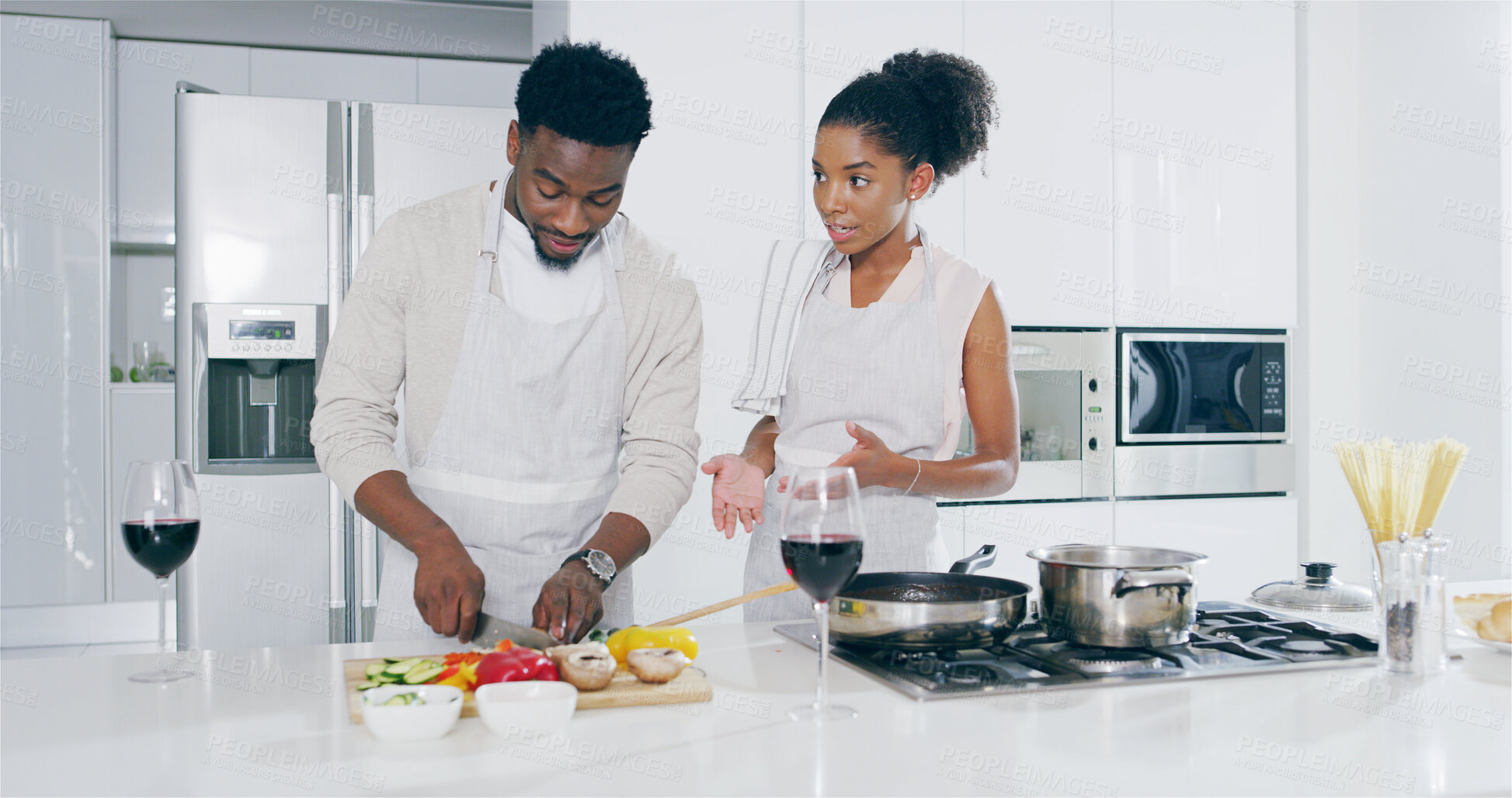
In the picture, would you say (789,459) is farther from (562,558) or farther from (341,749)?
(341,749)

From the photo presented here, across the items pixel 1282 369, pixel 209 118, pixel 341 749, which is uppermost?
pixel 209 118

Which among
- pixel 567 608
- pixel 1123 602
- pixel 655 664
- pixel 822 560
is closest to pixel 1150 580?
pixel 1123 602

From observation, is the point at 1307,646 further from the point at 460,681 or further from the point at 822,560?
the point at 460,681

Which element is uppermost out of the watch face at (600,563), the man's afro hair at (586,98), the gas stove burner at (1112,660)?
the man's afro hair at (586,98)

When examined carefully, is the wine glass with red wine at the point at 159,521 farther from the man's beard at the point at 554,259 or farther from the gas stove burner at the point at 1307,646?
the gas stove burner at the point at 1307,646

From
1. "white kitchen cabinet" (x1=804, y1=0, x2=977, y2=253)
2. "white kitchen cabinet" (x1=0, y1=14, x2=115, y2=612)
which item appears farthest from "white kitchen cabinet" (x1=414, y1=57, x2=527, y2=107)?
"white kitchen cabinet" (x1=804, y1=0, x2=977, y2=253)

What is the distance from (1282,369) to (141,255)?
15.0 ft

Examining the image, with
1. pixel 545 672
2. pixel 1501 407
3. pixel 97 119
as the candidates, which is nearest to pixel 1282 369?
pixel 1501 407

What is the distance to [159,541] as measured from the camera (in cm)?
114

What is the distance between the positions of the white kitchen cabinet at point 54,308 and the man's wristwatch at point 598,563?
3902mm

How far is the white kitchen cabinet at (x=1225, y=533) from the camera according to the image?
3004 mm

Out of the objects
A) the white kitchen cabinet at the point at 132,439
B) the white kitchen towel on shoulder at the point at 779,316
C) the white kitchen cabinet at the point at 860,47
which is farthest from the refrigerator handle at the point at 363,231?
the white kitchen cabinet at the point at 132,439

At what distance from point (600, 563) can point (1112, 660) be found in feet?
2.11

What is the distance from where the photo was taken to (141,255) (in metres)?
4.77
